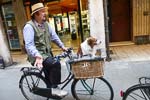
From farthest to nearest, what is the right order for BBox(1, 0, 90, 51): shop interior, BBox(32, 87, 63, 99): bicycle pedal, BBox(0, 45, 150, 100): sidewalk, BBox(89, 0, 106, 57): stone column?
BBox(1, 0, 90, 51): shop interior, BBox(89, 0, 106, 57): stone column, BBox(0, 45, 150, 100): sidewalk, BBox(32, 87, 63, 99): bicycle pedal

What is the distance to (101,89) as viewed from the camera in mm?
4836

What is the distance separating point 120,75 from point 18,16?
5.79 metres

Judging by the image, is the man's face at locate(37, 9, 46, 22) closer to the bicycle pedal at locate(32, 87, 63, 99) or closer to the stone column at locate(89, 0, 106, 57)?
the bicycle pedal at locate(32, 87, 63, 99)

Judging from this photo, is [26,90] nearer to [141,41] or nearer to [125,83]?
[125,83]

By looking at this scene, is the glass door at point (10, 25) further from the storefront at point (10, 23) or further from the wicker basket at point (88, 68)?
the wicker basket at point (88, 68)

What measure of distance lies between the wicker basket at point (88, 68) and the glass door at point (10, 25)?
7319 millimetres

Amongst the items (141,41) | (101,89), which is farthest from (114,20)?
(101,89)

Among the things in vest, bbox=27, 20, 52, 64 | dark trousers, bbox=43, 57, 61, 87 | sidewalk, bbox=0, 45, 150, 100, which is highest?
vest, bbox=27, 20, 52, 64

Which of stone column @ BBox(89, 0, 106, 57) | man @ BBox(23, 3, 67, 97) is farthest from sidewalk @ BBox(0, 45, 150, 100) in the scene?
man @ BBox(23, 3, 67, 97)

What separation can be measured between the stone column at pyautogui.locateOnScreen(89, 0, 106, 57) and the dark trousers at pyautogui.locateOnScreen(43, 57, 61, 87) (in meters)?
3.29

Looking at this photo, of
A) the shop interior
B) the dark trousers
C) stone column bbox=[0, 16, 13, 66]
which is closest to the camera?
the dark trousers

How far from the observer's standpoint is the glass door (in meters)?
10.5

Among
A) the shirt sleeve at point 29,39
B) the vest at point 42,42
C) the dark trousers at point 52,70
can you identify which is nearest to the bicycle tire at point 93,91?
the dark trousers at point 52,70

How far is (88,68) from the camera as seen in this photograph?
3824 mm
